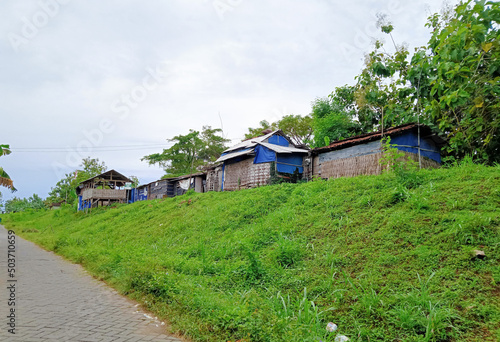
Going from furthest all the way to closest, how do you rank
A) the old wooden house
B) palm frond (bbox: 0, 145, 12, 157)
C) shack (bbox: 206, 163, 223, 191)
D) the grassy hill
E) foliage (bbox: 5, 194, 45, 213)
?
foliage (bbox: 5, 194, 45, 213), the old wooden house, shack (bbox: 206, 163, 223, 191), palm frond (bbox: 0, 145, 12, 157), the grassy hill

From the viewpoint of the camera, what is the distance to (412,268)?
16.1 ft

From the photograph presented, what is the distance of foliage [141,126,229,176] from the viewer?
3875 centimetres

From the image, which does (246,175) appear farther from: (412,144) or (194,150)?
(194,150)

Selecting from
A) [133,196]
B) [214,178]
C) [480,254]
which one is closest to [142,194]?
[133,196]

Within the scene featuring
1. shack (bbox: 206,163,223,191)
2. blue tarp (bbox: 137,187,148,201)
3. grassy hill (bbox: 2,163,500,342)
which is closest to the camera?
grassy hill (bbox: 2,163,500,342)

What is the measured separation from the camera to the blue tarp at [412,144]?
562 inches

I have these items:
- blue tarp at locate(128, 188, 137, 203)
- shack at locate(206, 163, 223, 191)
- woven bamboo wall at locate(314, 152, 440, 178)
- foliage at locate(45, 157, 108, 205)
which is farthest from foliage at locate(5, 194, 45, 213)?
woven bamboo wall at locate(314, 152, 440, 178)

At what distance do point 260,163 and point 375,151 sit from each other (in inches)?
308

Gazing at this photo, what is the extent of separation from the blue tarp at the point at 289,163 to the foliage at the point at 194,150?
19046 mm

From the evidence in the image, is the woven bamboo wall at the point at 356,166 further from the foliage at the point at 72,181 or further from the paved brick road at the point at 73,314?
the foliage at the point at 72,181

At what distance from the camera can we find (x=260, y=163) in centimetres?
2027

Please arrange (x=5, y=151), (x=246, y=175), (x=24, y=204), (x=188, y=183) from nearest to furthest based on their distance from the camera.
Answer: (x=5, y=151) → (x=246, y=175) → (x=188, y=183) → (x=24, y=204)

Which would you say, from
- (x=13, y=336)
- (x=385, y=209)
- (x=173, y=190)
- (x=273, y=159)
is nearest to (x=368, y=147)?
(x=273, y=159)

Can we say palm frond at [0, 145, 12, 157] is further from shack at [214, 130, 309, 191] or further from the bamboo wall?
the bamboo wall
